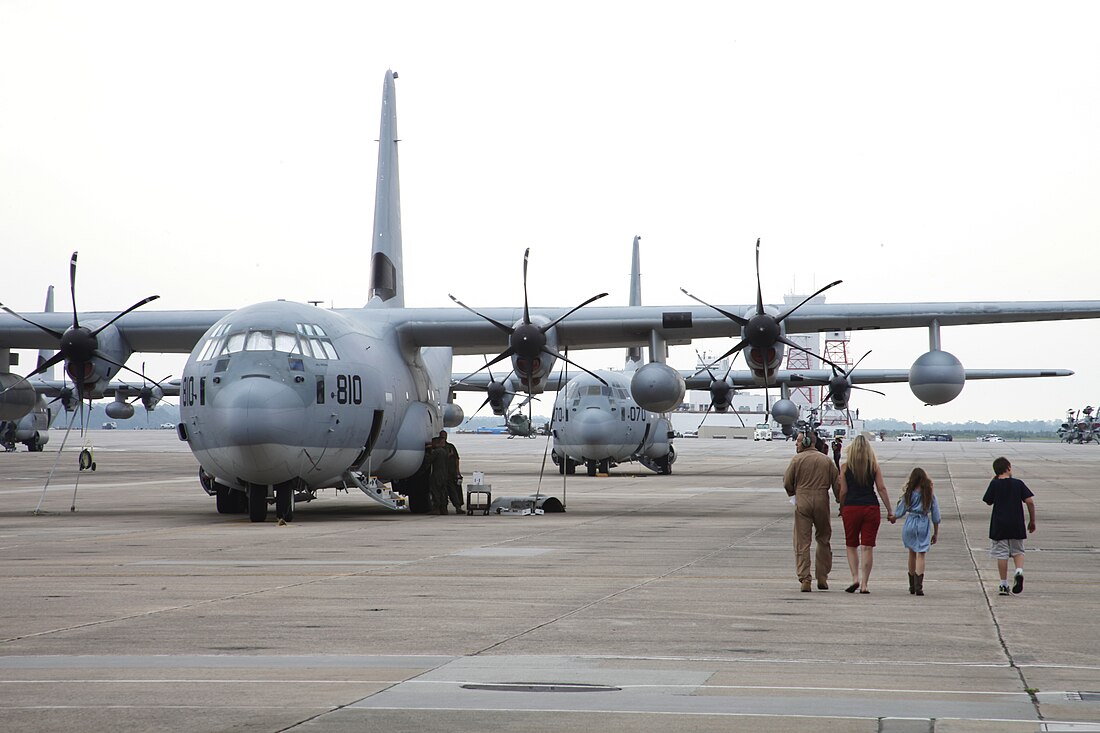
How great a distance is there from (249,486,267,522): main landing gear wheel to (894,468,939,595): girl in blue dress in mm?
13564

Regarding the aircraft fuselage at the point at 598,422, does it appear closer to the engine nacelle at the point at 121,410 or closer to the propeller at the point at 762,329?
the propeller at the point at 762,329

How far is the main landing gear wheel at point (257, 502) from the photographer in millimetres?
23953

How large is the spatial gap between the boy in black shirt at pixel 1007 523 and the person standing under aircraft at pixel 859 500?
1070mm

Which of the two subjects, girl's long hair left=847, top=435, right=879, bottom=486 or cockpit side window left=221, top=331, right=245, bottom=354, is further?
cockpit side window left=221, top=331, right=245, bottom=354

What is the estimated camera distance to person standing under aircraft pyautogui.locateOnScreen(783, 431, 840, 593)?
45.6 ft

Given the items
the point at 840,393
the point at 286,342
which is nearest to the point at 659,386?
the point at 286,342

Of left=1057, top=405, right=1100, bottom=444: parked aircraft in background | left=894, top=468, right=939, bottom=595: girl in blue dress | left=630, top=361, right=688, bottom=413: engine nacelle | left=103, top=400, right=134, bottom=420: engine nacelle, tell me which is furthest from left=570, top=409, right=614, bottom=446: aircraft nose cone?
left=1057, top=405, right=1100, bottom=444: parked aircraft in background

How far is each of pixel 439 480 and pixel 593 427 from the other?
1602cm

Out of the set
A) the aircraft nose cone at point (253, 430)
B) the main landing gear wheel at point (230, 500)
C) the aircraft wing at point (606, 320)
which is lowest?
the main landing gear wheel at point (230, 500)

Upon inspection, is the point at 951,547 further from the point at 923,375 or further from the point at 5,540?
the point at 5,540

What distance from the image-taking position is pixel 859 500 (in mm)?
14125

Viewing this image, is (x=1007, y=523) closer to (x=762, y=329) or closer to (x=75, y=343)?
(x=762, y=329)

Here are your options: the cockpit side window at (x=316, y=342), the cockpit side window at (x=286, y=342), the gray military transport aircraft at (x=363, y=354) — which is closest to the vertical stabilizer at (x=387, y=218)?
the gray military transport aircraft at (x=363, y=354)

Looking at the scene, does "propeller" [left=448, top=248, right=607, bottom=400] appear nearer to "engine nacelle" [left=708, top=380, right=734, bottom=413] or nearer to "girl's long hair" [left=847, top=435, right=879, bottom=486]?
"girl's long hair" [left=847, top=435, right=879, bottom=486]
